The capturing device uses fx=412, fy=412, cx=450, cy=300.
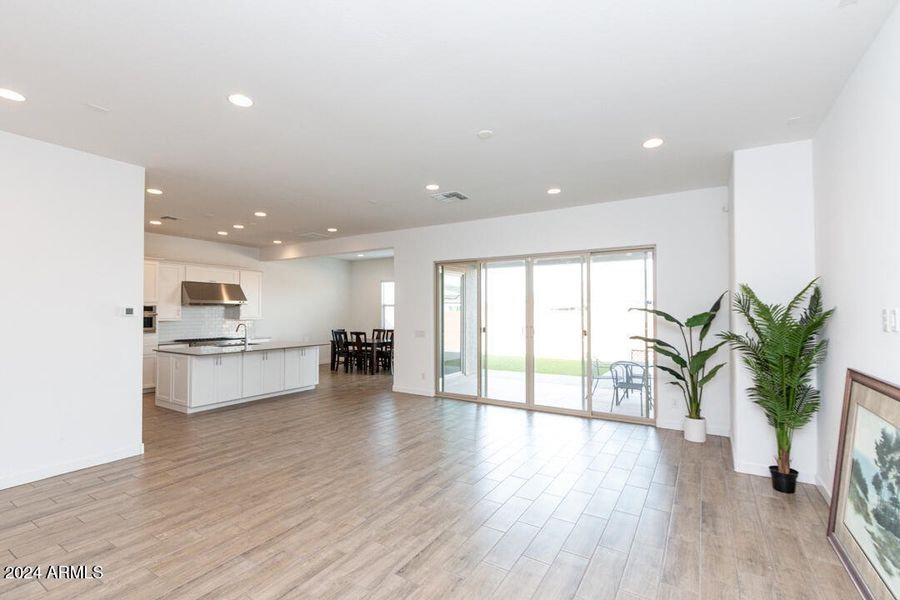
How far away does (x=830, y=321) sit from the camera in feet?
10.1

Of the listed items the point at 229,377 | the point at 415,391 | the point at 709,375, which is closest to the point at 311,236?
the point at 229,377

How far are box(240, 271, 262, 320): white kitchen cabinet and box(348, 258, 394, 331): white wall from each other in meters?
2.94

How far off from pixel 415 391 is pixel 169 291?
16.1 ft

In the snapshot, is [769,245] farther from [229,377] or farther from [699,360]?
[229,377]

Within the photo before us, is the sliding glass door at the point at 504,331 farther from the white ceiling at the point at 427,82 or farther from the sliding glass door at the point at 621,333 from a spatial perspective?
the white ceiling at the point at 427,82

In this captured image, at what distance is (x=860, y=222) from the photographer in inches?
97.8

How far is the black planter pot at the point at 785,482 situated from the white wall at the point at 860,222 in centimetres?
19

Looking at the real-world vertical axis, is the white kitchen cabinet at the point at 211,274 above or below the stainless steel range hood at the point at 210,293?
above

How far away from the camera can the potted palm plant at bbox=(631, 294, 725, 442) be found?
14.5ft

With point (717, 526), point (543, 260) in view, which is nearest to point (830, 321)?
point (717, 526)

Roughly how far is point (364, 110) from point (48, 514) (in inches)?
143

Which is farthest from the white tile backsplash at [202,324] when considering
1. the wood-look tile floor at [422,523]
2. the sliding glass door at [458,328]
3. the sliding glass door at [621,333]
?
the sliding glass door at [621,333]

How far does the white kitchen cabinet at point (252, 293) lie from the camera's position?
353 inches

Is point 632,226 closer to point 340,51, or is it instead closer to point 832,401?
point 832,401
